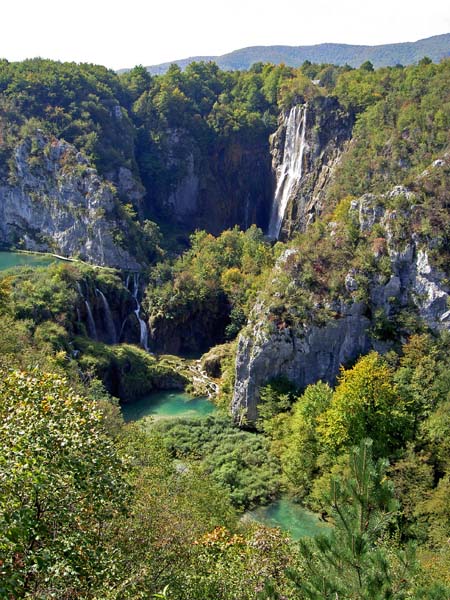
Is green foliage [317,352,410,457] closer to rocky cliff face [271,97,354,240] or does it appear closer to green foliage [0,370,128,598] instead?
green foliage [0,370,128,598]

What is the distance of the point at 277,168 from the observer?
237ft

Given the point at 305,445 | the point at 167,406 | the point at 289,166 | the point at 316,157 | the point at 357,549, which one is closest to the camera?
the point at 357,549

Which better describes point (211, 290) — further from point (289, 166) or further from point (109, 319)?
point (289, 166)

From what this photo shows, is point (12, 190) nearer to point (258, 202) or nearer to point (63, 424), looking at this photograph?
point (258, 202)

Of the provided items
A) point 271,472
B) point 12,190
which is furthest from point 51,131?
point 271,472

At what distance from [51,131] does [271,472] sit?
49463mm

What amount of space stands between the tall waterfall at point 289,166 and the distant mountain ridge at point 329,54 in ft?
249

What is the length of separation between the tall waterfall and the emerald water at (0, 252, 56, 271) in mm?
26869

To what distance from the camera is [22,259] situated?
187 feet

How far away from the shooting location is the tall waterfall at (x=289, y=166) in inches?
2596

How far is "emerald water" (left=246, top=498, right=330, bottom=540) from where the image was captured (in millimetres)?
23484

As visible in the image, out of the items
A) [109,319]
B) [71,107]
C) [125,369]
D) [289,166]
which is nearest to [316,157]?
[289,166]

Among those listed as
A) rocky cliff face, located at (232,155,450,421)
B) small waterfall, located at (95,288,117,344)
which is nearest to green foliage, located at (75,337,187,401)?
small waterfall, located at (95,288,117,344)

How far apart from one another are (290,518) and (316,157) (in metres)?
47.4
